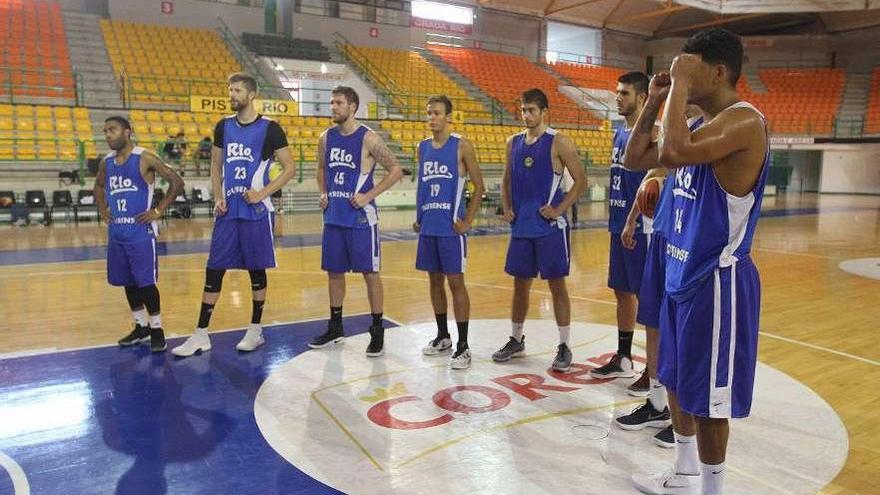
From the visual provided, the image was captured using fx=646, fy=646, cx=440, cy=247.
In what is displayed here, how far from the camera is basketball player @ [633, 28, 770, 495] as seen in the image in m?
2.21

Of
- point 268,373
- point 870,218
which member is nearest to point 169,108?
point 268,373

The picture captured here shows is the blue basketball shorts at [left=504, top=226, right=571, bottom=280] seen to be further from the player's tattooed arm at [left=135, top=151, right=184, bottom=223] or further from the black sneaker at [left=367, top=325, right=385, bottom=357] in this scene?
the player's tattooed arm at [left=135, top=151, right=184, bottom=223]

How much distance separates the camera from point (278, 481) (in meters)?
3.01

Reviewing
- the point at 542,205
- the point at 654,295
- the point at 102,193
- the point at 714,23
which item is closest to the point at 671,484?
the point at 654,295

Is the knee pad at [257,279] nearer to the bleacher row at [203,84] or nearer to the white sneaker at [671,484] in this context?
the white sneaker at [671,484]

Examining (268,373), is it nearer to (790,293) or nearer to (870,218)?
(790,293)

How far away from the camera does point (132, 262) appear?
512 centimetres

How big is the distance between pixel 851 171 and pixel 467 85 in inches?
741

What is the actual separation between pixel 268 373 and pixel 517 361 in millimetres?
1834

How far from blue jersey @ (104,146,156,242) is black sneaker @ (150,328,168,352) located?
744 mm

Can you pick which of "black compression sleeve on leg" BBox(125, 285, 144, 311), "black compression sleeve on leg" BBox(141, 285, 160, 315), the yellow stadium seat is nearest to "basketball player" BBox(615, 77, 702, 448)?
"black compression sleeve on leg" BBox(141, 285, 160, 315)

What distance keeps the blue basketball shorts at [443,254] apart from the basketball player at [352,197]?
0.46 metres

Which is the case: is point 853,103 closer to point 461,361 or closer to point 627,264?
point 627,264

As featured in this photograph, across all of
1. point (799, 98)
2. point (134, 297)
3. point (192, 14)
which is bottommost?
point (134, 297)
